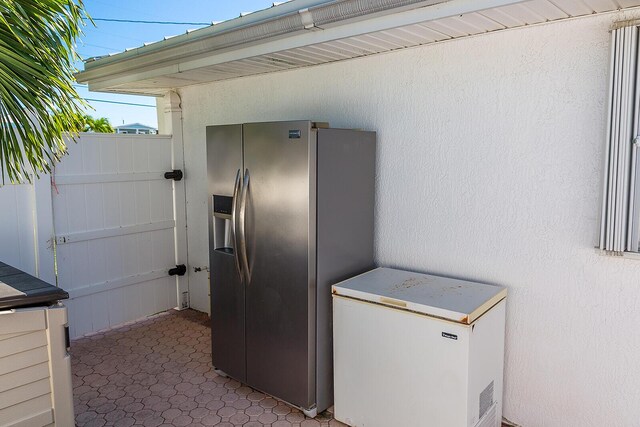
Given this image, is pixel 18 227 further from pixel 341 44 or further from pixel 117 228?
pixel 341 44

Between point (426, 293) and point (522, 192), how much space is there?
0.82 metres

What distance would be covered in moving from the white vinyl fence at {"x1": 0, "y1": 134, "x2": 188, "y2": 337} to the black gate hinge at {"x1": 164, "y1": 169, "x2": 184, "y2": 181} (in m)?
0.06

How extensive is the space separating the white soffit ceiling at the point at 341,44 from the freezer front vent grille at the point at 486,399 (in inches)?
78.6

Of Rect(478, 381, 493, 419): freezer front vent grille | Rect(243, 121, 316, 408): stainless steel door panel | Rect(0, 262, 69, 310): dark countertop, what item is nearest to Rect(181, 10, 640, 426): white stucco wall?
Rect(478, 381, 493, 419): freezer front vent grille

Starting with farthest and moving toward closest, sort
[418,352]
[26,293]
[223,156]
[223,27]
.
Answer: [223,156]
[223,27]
[418,352]
[26,293]

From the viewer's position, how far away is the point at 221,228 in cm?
346

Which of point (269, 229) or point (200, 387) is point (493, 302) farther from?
point (200, 387)

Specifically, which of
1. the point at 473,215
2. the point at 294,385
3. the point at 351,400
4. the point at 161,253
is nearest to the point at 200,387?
the point at 294,385

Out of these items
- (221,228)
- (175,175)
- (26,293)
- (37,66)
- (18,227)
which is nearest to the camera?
(37,66)

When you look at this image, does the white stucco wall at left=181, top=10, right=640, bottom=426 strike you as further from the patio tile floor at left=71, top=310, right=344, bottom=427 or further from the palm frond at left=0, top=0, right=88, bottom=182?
the palm frond at left=0, top=0, right=88, bottom=182

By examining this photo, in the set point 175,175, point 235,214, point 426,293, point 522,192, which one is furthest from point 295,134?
point 175,175

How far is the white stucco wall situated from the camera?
8.20 feet

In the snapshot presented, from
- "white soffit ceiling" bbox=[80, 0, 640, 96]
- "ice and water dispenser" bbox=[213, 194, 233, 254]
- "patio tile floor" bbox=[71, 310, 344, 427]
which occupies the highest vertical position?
"white soffit ceiling" bbox=[80, 0, 640, 96]

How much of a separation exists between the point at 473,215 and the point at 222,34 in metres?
2.01
